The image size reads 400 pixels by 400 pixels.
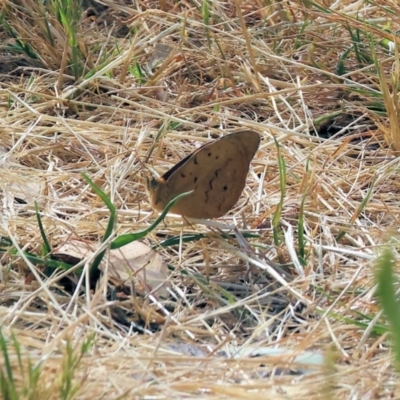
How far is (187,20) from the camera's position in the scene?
250 cm

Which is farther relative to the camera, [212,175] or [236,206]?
[236,206]

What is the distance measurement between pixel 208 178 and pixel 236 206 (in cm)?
25

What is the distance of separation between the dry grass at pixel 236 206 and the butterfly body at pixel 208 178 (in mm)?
79

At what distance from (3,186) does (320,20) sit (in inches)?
49.7

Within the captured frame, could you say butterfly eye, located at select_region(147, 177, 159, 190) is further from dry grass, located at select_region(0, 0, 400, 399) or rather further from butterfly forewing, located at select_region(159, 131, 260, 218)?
dry grass, located at select_region(0, 0, 400, 399)

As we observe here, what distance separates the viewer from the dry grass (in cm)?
118

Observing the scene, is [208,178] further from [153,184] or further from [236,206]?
[236,206]

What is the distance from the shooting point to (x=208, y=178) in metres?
1.48

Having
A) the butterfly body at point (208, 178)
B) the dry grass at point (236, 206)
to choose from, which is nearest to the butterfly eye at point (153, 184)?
the butterfly body at point (208, 178)

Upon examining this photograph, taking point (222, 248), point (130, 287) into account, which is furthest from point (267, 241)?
point (130, 287)

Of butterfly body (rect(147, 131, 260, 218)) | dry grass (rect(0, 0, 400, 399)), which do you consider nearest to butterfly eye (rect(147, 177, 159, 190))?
butterfly body (rect(147, 131, 260, 218))

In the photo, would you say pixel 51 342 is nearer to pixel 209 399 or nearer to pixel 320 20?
pixel 209 399

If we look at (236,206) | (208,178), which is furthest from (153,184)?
(236,206)

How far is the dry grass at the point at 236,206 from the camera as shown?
118 cm
